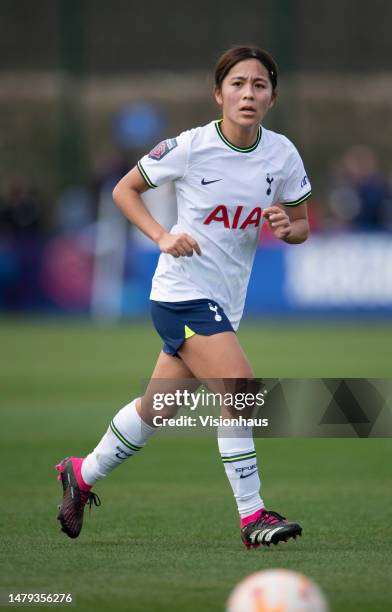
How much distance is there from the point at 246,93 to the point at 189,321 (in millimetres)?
1199

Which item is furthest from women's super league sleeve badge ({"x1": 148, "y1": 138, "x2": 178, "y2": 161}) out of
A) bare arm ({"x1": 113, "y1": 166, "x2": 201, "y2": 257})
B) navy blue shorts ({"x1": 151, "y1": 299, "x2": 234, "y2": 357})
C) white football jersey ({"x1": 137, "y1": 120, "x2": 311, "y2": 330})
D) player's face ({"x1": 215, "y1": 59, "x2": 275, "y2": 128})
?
navy blue shorts ({"x1": 151, "y1": 299, "x2": 234, "y2": 357})

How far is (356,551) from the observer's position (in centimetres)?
639

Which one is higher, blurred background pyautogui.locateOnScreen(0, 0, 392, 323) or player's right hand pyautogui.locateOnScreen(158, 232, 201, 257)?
player's right hand pyautogui.locateOnScreen(158, 232, 201, 257)

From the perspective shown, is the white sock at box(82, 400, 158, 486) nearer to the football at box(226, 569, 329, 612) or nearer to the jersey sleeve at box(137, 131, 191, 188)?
the jersey sleeve at box(137, 131, 191, 188)

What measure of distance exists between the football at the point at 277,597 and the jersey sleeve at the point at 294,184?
2782mm

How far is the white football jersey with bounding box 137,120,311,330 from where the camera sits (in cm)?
668

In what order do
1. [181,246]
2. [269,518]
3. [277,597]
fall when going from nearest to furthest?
[277,597] → [181,246] → [269,518]

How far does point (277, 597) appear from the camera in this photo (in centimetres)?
455

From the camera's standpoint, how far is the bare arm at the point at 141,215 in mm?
6359

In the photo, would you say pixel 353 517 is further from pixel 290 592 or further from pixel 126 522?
pixel 290 592

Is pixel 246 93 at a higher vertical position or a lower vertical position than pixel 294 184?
higher

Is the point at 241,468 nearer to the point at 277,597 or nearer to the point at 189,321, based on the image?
the point at 189,321

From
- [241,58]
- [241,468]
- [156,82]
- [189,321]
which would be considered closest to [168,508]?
[241,468]

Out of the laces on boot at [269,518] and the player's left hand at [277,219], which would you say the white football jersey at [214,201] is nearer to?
the player's left hand at [277,219]
